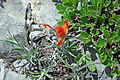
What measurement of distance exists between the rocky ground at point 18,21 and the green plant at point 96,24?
0.22 meters

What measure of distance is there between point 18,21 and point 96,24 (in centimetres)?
106

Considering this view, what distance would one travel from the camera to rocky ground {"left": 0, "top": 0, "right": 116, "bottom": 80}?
268 cm

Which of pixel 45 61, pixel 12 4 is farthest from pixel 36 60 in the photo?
pixel 12 4

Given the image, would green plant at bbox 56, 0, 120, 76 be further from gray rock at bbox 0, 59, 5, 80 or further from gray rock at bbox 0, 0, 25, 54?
gray rock at bbox 0, 59, 5, 80

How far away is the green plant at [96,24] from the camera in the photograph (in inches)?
98.0

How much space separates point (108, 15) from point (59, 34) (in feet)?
2.93

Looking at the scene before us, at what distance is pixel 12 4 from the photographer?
304 cm

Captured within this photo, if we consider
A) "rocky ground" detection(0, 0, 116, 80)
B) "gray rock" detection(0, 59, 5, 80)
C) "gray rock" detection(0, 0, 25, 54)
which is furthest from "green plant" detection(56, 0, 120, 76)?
"gray rock" detection(0, 59, 5, 80)

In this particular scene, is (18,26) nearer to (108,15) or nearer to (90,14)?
(90,14)

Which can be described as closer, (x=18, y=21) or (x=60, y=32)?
(x=60, y=32)

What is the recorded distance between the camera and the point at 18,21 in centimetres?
291

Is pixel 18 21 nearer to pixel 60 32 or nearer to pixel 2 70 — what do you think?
pixel 2 70

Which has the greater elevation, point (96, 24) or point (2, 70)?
point (96, 24)

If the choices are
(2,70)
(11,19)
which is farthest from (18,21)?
(2,70)
